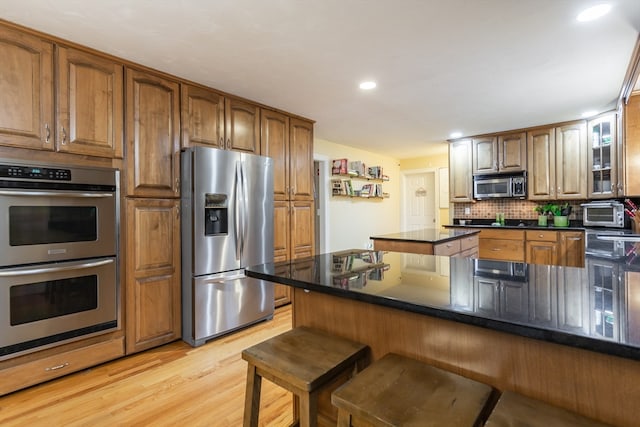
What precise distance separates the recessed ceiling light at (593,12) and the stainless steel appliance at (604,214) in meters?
2.69

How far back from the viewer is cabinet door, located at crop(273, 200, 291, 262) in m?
3.54

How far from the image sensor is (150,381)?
2131 mm

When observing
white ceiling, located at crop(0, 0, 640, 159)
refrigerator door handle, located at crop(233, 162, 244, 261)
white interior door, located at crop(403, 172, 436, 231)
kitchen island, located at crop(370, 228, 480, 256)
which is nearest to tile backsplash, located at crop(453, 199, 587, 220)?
white interior door, located at crop(403, 172, 436, 231)

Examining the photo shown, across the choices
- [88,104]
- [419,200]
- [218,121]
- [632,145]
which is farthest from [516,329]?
[419,200]

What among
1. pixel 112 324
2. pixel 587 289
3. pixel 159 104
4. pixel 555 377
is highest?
pixel 159 104

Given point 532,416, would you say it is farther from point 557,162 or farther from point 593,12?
point 557,162

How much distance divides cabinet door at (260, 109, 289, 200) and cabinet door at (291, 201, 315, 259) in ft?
0.77

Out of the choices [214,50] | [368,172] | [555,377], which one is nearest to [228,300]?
[214,50]

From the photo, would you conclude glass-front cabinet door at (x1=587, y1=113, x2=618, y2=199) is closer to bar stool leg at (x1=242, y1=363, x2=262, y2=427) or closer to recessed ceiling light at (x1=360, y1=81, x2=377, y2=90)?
recessed ceiling light at (x1=360, y1=81, x2=377, y2=90)

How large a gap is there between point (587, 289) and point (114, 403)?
7.94 feet

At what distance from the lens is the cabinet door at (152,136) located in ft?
8.14

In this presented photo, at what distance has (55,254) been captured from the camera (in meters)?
2.12

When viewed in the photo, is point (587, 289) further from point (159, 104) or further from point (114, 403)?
point (159, 104)

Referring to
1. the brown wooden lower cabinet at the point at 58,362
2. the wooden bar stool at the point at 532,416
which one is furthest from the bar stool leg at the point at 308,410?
the brown wooden lower cabinet at the point at 58,362
